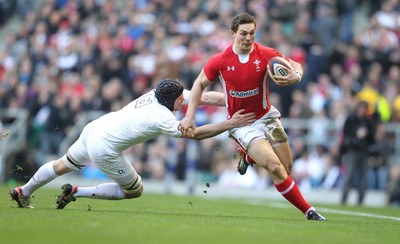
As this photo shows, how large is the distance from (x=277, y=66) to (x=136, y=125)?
1839 mm

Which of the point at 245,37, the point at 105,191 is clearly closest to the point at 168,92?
the point at 245,37

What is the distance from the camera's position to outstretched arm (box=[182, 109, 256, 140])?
1145cm

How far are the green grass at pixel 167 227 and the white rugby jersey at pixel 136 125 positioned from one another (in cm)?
90

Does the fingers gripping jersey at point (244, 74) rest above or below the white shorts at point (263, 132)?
above

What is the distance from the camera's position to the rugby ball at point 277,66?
37.4 feet

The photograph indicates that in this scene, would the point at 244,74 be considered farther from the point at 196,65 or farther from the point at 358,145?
the point at 196,65

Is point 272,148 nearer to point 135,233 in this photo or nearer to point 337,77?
point 135,233

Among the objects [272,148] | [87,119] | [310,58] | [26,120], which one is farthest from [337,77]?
[272,148]

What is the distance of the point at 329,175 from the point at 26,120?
752 centimetres

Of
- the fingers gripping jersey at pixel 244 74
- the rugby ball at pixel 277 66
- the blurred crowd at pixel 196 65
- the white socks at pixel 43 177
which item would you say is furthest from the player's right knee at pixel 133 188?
the blurred crowd at pixel 196 65

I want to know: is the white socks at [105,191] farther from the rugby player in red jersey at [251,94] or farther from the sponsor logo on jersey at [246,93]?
the sponsor logo on jersey at [246,93]

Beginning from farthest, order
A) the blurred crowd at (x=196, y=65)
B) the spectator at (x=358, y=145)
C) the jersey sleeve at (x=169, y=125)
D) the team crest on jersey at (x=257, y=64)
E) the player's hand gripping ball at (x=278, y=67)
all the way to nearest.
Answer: the blurred crowd at (x=196, y=65)
the spectator at (x=358, y=145)
the team crest on jersey at (x=257, y=64)
the player's hand gripping ball at (x=278, y=67)
the jersey sleeve at (x=169, y=125)

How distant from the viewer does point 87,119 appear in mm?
22859

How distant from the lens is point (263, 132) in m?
12.1
